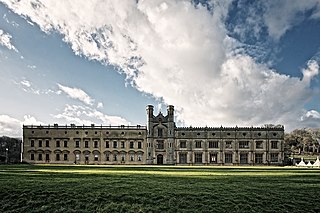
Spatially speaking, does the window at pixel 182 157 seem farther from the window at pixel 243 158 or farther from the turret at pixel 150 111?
the window at pixel 243 158

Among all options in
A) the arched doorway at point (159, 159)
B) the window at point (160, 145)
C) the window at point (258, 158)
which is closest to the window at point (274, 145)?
the window at point (258, 158)

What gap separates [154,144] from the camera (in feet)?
200

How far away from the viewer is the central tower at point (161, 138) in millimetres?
60406

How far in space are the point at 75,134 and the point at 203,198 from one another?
51750 mm

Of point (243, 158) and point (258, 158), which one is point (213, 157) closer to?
point (243, 158)

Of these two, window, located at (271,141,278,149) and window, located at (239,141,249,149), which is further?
window, located at (239,141,249,149)

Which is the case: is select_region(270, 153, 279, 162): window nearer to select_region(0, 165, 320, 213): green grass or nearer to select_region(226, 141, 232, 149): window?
select_region(226, 141, 232, 149): window

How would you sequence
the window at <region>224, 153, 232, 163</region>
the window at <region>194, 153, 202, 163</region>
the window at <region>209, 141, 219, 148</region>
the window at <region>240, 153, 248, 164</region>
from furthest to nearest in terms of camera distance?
the window at <region>209, 141, 219, 148</region>
the window at <region>194, 153, 202, 163</region>
the window at <region>224, 153, 232, 163</region>
the window at <region>240, 153, 248, 164</region>

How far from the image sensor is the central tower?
60.4 metres

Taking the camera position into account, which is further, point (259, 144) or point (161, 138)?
point (161, 138)

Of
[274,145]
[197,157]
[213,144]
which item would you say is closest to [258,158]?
[274,145]

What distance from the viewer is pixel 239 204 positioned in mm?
13164

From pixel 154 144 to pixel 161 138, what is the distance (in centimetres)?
179

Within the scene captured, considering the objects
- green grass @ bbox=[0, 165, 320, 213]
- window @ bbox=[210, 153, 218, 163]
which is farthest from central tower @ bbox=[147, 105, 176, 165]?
green grass @ bbox=[0, 165, 320, 213]
